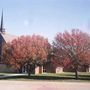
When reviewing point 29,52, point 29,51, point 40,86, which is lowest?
point 40,86

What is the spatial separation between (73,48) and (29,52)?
8159 mm

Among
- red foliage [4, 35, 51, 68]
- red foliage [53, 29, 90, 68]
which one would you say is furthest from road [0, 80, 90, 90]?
red foliage [4, 35, 51, 68]

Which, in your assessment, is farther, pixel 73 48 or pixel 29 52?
pixel 29 52

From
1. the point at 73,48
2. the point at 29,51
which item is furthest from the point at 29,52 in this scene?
the point at 73,48

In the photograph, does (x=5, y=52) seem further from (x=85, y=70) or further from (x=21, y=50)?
(x=85, y=70)

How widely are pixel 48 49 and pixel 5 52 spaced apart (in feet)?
28.3

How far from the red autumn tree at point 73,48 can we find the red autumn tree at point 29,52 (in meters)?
3.63

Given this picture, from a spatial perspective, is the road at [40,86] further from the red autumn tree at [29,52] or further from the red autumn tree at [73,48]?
the red autumn tree at [29,52]

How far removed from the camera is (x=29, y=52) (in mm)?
52844

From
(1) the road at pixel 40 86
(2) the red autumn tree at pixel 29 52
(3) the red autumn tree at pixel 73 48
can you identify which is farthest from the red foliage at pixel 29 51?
(1) the road at pixel 40 86

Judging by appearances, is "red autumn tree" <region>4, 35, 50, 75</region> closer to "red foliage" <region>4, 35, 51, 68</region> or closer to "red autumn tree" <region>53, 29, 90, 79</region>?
"red foliage" <region>4, 35, 51, 68</region>

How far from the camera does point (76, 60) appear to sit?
48688mm

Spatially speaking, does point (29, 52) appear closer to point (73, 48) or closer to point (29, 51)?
point (29, 51)

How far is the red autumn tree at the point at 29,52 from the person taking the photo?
52.8 metres
